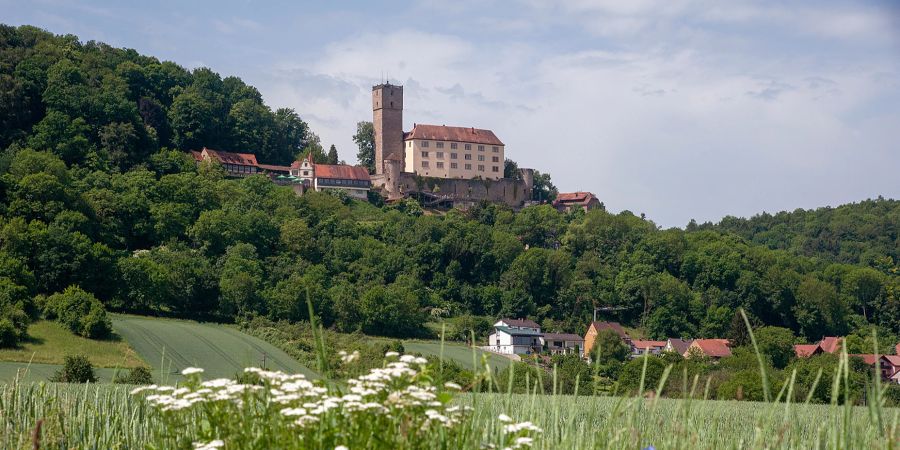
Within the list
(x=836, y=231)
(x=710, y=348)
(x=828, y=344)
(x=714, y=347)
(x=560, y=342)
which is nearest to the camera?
(x=710, y=348)

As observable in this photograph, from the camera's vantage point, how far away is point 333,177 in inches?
4360

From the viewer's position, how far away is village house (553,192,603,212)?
123 metres

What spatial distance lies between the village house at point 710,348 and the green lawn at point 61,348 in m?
38.6

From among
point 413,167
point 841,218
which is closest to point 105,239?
point 413,167

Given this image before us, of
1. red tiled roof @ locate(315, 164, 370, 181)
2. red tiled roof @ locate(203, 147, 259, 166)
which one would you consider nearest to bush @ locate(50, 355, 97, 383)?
red tiled roof @ locate(203, 147, 259, 166)

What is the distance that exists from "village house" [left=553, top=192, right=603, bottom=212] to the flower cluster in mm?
114648

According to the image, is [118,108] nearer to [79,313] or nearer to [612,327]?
[79,313]

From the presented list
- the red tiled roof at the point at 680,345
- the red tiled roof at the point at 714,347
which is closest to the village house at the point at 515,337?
the red tiled roof at the point at 680,345

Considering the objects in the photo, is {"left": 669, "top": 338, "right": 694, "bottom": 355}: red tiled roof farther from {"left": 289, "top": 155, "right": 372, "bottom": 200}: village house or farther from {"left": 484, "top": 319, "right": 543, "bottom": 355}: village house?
{"left": 289, "top": 155, "right": 372, "bottom": 200}: village house

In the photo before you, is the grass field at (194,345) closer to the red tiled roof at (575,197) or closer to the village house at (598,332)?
the village house at (598,332)

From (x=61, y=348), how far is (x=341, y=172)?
193 ft

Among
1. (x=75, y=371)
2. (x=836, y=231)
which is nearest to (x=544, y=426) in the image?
(x=75, y=371)

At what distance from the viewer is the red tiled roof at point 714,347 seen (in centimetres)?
7912

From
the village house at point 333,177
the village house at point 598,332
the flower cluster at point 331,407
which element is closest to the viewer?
the flower cluster at point 331,407
